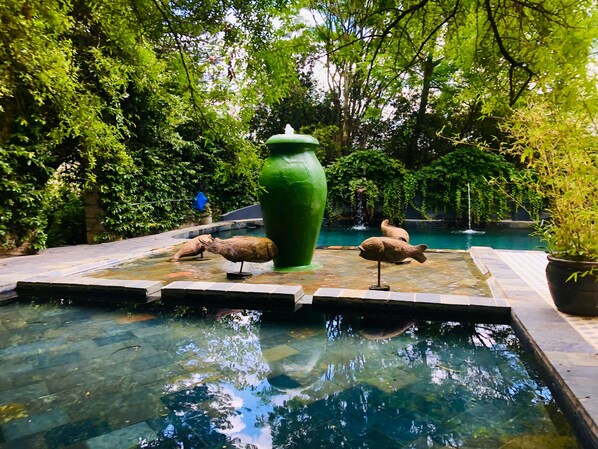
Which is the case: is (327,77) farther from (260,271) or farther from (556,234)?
(556,234)

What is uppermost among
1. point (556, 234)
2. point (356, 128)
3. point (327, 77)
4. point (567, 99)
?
point (327, 77)

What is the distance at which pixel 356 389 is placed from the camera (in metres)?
2.54

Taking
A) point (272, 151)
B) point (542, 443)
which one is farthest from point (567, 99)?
point (272, 151)

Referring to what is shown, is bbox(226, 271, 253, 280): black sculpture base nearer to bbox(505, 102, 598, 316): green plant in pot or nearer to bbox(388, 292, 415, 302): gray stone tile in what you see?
bbox(388, 292, 415, 302): gray stone tile

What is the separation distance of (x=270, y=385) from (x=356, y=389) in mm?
549

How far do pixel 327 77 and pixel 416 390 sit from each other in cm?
1666

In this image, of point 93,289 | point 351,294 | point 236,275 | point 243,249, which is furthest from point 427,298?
→ point 93,289

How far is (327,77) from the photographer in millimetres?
17469

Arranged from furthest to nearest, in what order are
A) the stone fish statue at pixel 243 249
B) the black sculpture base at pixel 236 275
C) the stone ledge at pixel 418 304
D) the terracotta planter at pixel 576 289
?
the black sculpture base at pixel 236 275 → the stone fish statue at pixel 243 249 → the stone ledge at pixel 418 304 → the terracotta planter at pixel 576 289

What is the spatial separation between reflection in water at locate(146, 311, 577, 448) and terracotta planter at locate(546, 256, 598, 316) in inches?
21.5

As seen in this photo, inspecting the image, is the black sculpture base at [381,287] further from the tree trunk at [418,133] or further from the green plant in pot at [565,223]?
the tree trunk at [418,133]

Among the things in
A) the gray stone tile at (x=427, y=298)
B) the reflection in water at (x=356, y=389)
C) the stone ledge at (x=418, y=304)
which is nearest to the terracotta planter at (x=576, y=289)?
the stone ledge at (x=418, y=304)

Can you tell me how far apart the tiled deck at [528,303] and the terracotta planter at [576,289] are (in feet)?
0.29

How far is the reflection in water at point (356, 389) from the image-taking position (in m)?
2.06
